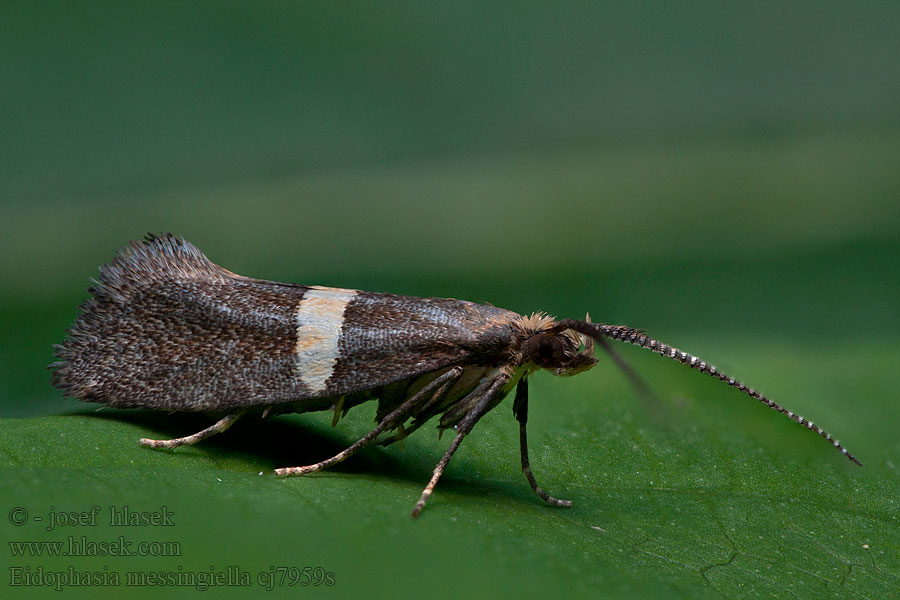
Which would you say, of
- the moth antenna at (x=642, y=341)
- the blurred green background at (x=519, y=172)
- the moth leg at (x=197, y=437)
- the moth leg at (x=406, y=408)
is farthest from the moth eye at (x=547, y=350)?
the moth leg at (x=197, y=437)

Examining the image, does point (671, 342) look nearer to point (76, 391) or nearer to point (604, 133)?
point (604, 133)

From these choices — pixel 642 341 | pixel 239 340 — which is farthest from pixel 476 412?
pixel 239 340

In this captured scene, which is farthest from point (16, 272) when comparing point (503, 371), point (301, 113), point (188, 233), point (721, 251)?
point (721, 251)

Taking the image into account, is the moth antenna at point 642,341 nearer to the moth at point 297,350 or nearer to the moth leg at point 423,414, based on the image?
the moth at point 297,350

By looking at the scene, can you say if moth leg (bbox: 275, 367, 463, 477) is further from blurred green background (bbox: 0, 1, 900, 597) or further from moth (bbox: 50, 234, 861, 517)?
blurred green background (bbox: 0, 1, 900, 597)

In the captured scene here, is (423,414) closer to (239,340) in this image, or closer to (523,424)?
(523,424)

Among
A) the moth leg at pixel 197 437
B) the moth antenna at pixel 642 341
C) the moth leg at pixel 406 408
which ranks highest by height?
the moth antenna at pixel 642 341
